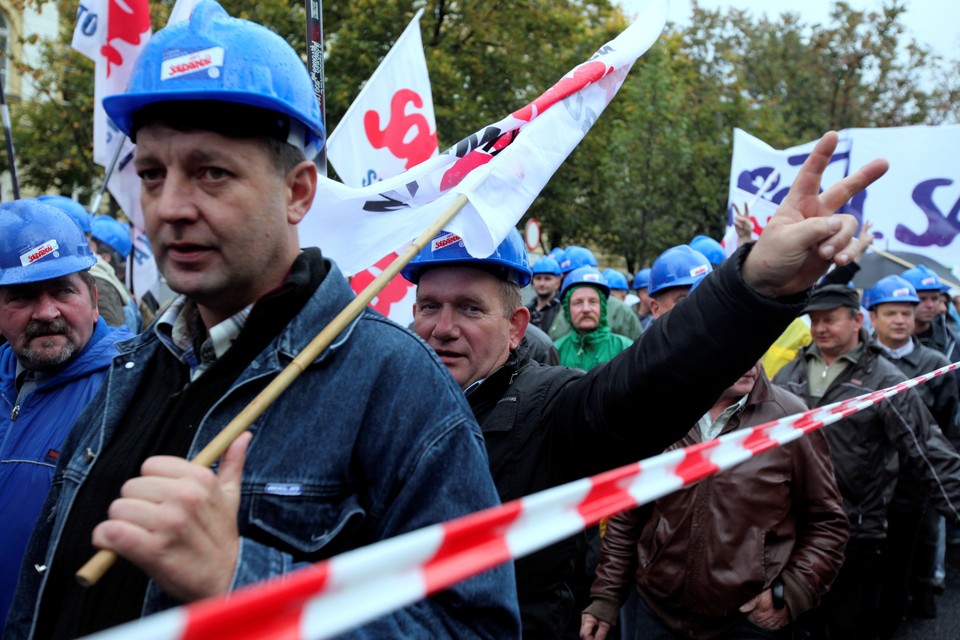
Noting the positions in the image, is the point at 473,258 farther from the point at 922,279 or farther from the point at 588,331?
the point at 922,279

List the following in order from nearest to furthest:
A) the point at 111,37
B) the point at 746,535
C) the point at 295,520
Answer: the point at 295,520, the point at 746,535, the point at 111,37

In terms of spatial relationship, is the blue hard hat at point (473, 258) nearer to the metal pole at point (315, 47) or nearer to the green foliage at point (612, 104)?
the metal pole at point (315, 47)

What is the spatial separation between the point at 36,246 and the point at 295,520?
2.52m

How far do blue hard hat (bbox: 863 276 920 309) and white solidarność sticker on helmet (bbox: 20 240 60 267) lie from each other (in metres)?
5.89

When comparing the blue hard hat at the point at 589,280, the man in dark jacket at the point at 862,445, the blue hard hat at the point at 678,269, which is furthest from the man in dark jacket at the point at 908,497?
the blue hard hat at the point at 589,280

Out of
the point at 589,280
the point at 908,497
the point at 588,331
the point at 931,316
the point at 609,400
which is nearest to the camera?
the point at 609,400

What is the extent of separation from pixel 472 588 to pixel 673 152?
22577 millimetres

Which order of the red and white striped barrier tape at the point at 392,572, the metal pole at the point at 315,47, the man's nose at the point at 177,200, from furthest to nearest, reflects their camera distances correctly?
the metal pole at the point at 315,47 < the man's nose at the point at 177,200 < the red and white striped barrier tape at the point at 392,572

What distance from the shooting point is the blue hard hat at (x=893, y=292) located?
7234mm

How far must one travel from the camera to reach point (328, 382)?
1.63 m

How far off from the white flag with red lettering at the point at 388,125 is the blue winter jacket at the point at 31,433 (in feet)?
7.50

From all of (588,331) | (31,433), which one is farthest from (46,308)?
(588,331)

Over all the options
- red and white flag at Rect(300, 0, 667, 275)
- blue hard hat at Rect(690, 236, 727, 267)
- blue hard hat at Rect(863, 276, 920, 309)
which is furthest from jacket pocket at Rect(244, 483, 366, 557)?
blue hard hat at Rect(690, 236, 727, 267)

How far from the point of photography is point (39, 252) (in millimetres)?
3598
